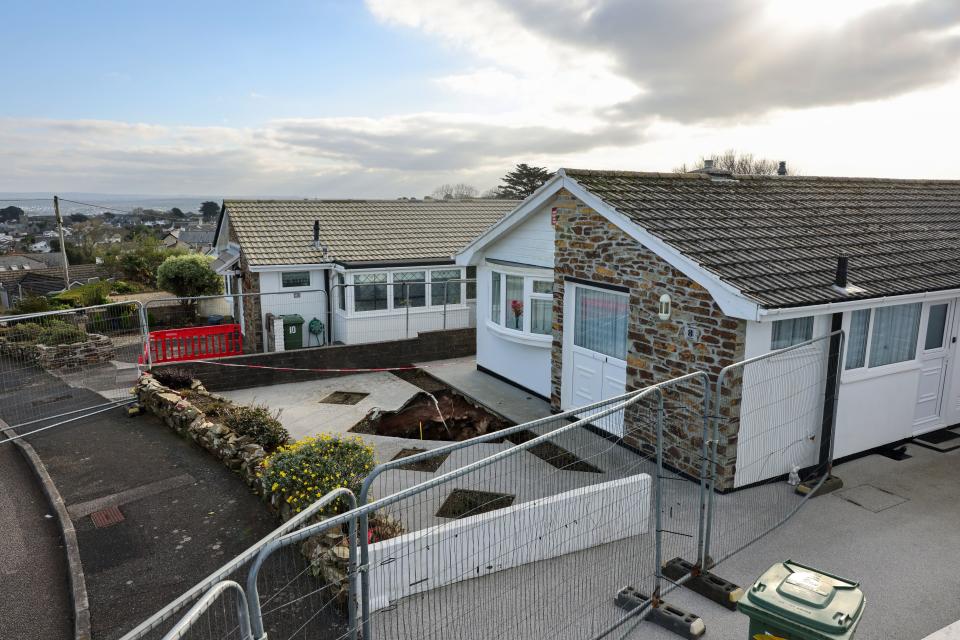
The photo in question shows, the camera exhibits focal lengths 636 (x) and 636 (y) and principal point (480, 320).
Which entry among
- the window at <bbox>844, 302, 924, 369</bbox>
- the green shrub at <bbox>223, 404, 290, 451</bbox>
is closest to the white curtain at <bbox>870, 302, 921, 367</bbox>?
the window at <bbox>844, 302, 924, 369</bbox>

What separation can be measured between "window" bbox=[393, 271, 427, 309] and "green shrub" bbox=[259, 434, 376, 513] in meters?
10.6

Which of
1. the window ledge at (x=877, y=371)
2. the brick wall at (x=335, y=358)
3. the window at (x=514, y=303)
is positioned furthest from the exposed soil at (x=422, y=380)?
the window ledge at (x=877, y=371)

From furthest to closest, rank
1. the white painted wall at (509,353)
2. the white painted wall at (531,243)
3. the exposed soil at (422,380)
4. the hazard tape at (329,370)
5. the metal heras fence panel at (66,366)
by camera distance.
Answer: the hazard tape at (329,370) < the exposed soil at (422,380) < the white painted wall at (509,353) < the metal heras fence panel at (66,366) < the white painted wall at (531,243)

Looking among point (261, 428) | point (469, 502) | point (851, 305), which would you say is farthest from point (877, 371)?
point (261, 428)

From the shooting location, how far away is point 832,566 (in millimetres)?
6387

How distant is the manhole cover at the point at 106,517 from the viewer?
25.0 ft

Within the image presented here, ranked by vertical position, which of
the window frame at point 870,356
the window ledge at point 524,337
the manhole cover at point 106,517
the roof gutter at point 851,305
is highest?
the roof gutter at point 851,305

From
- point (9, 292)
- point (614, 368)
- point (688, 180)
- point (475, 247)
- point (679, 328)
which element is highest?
point (688, 180)

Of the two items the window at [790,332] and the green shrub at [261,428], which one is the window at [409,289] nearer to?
the green shrub at [261,428]

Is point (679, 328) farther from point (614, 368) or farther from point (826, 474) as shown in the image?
point (826, 474)

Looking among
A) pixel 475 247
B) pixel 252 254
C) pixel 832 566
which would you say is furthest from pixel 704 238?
pixel 252 254

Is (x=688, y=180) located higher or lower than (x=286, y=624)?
higher

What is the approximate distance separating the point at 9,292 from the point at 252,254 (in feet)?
129

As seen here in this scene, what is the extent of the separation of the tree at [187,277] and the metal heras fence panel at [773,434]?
19801 mm
